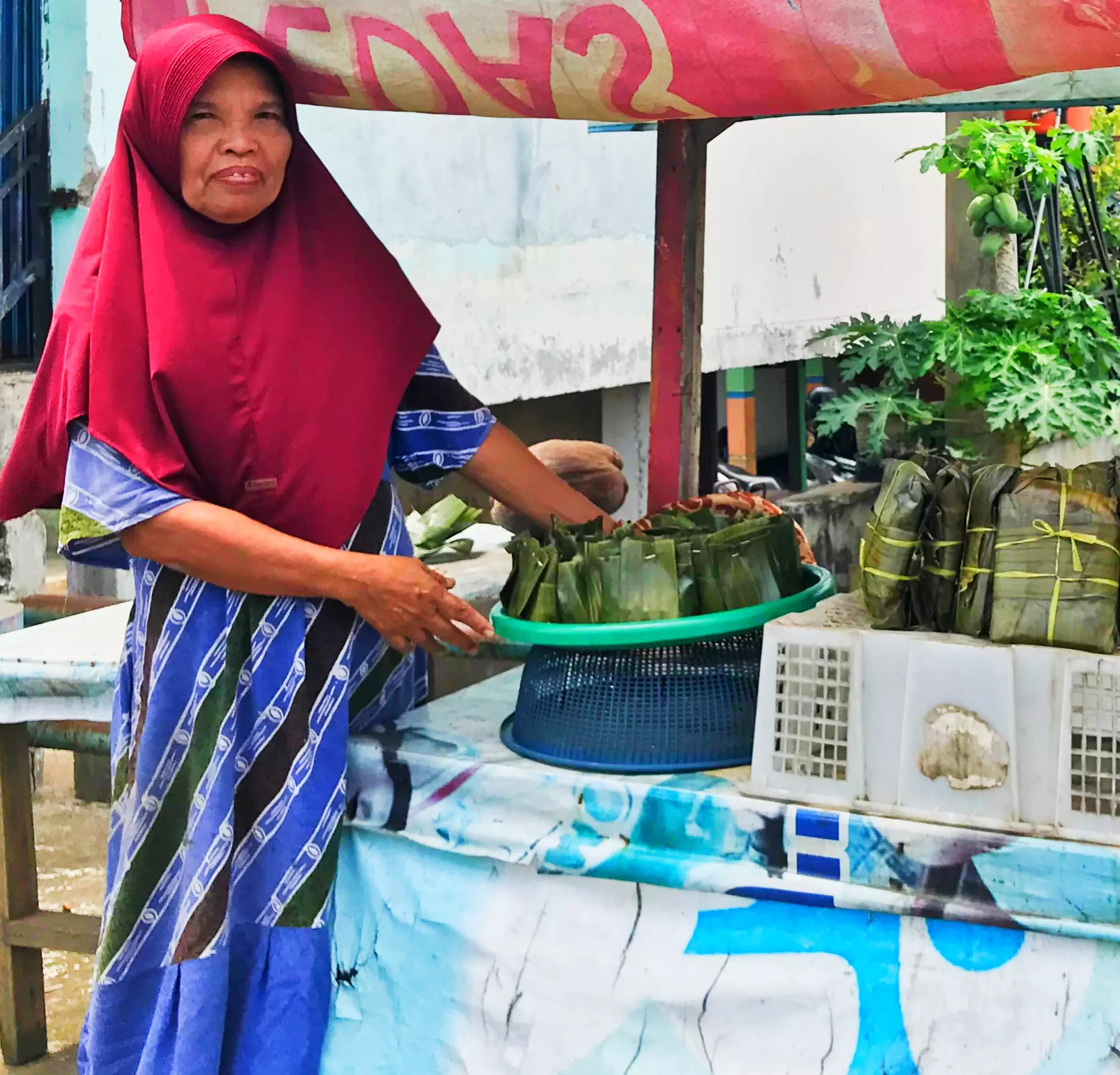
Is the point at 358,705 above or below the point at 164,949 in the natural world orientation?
above

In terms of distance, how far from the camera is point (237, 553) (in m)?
1.62

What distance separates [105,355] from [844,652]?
1010 millimetres

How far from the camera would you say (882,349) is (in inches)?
190

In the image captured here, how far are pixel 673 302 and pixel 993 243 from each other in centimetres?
348

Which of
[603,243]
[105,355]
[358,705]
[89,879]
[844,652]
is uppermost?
[603,243]

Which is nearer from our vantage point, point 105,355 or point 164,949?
point 105,355

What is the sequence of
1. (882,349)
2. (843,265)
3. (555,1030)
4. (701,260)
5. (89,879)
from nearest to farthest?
(555,1030)
(701,260)
(89,879)
(882,349)
(843,265)

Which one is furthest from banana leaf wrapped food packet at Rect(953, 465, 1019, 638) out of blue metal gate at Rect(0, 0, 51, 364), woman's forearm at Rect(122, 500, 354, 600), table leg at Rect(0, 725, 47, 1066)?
blue metal gate at Rect(0, 0, 51, 364)

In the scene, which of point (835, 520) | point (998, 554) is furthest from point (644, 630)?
point (835, 520)

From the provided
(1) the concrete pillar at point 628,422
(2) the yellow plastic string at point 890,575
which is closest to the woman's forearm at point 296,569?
(2) the yellow plastic string at point 890,575

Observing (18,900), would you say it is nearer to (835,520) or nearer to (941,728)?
(941,728)

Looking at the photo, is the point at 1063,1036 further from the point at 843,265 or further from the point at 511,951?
the point at 843,265

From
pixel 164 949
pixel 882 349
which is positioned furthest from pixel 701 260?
pixel 882 349

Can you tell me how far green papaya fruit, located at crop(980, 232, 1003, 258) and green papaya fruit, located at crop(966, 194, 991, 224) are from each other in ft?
0.32
